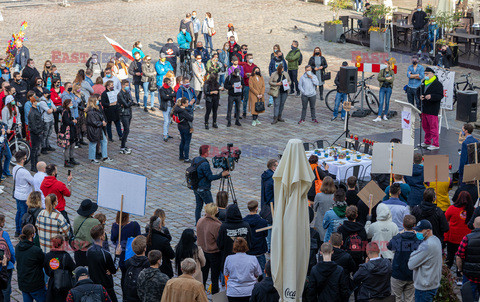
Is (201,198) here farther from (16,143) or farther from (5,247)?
(16,143)

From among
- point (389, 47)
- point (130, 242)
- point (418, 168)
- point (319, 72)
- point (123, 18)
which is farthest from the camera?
point (123, 18)

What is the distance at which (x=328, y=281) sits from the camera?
8.68 m

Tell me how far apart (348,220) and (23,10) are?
33.6 meters

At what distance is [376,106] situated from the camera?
70.8 feet

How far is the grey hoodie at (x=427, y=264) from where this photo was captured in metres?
9.35

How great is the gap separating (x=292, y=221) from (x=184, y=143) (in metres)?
8.56

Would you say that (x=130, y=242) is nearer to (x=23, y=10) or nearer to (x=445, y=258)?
(x=445, y=258)

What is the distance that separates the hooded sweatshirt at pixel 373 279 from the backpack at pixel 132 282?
276 centimetres

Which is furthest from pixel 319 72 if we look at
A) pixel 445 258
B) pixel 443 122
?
pixel 445 258

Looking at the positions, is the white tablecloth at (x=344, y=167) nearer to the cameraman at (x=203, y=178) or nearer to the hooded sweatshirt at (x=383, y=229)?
the cameraman at (x=203, y=178)

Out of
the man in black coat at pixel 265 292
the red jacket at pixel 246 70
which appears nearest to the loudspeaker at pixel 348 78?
the red jacket at pixel 246 70

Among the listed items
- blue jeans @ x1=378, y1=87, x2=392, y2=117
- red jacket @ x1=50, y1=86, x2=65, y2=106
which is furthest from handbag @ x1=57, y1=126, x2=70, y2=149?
blue jeans @ x1=378, y1=87, x2=392, y2=117

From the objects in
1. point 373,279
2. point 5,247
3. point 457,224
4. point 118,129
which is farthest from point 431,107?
point 5,247

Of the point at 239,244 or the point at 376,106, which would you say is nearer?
the point at 239,244
